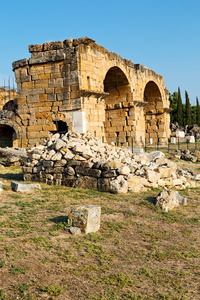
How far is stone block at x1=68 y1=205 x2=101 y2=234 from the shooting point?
4539 mm

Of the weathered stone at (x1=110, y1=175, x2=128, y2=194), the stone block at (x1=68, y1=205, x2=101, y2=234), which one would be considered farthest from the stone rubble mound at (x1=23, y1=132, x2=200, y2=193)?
the stone block at (x1=68, y1=205, x2=101, y2=234)

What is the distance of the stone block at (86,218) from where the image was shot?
4.54 m

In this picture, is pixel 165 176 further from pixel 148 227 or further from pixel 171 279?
pixel 171 279

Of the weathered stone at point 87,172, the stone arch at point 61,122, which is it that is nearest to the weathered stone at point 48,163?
the weathered stone at point 87,172

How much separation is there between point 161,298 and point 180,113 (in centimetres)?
3989

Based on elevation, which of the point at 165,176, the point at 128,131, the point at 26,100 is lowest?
the point at 165,176

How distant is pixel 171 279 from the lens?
334 cm

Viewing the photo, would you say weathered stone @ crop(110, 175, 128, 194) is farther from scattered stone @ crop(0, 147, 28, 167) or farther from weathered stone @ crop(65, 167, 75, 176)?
scattered stone @ crop(0, 147, 28, 167)

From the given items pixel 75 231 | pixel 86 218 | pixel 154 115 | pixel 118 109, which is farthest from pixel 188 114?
pixel 75 231

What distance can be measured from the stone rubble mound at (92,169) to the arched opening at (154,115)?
613 inches

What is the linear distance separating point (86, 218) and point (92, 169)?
297cm

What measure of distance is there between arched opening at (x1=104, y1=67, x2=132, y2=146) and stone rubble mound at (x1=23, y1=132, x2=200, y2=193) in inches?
347

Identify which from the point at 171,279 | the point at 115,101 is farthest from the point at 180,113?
the point at 171,279

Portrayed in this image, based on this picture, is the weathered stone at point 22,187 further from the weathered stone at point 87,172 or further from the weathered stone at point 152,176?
the weathered stone at point 152,176
